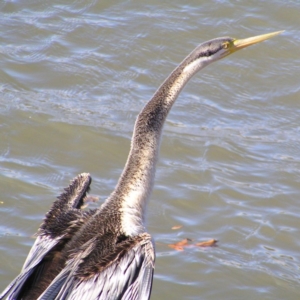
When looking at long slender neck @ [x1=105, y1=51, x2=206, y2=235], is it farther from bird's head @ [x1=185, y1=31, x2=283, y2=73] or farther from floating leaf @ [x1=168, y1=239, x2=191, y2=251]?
floating leaf @ [x1=168, y1=239, x2=191, y2=251]

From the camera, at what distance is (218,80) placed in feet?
27.3

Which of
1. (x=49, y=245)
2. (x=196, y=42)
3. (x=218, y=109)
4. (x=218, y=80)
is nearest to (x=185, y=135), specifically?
(x=218, y=109)

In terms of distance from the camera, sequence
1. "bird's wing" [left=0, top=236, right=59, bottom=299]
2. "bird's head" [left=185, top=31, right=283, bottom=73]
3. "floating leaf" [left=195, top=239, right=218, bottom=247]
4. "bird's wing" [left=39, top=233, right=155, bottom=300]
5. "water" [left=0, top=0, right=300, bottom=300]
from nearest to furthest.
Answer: "bird's wing" [left=39, top=233, right=155, bottom=300], "bird's wing" [left=0, top=236, right=59, bottom=299], "bird's head" [left=185, top=31, right=283, bottom=73], "water" [left=0, top=0, right=300, bottom=300], "floating leaf" [left=195, top=239, right=218, bottom=247]

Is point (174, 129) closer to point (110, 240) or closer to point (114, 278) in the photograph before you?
point (110, 240)

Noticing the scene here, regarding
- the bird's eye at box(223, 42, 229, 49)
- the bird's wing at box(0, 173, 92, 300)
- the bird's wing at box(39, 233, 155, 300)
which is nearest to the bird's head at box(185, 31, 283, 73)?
the bird's eye at box(223, 42, 229, 49)

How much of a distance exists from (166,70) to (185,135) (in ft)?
4.39

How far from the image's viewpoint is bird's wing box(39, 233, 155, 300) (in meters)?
3.93

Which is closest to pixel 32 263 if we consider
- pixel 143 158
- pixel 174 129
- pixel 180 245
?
pixel 143 158

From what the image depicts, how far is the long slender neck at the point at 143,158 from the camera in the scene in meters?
4.27

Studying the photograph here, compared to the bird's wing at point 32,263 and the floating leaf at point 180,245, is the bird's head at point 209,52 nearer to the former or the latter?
the bird's wing at point 32,263

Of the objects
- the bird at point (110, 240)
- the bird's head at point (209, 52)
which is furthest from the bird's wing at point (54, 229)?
the bird's head at point (209, 52)

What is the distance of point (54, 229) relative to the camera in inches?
174

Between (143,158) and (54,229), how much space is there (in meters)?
0.73

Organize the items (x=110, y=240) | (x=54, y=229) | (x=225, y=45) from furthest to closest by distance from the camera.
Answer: (x=225, y=45) < (x=54, y=229) < (x=110, y=240)
